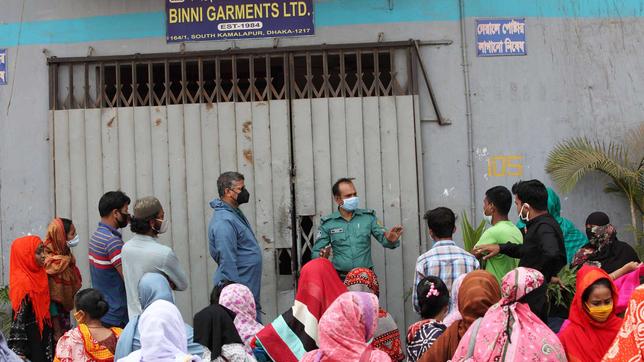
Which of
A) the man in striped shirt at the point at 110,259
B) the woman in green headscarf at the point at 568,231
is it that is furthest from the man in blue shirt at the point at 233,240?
the woman in green headscarf at the point at 568,231

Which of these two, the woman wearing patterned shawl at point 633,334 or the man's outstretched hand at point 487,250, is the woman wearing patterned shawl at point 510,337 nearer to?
the woman wearing patterned shawl at point 633,334

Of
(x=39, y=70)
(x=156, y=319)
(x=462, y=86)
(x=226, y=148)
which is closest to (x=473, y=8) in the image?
(x=462, y=86)

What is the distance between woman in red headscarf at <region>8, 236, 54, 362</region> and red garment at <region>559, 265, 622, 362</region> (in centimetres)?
384

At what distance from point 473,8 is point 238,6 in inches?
76.2

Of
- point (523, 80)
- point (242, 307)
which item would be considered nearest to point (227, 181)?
point (242, 307)

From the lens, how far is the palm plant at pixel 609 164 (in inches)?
293

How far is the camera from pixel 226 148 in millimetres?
7805

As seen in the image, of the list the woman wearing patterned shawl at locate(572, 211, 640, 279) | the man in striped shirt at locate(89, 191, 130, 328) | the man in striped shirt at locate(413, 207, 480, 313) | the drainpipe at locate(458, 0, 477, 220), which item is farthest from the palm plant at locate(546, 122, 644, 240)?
the man in striped shirt at locate(89, 191, 130, 328)

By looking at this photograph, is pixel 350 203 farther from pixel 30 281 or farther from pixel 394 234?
pixel 30 281

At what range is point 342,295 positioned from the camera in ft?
14.8

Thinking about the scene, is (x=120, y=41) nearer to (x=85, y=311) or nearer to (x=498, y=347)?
(x=85, y=311)

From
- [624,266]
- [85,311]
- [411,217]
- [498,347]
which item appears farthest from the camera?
[411,217]

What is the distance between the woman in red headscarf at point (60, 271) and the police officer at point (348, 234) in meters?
1.84

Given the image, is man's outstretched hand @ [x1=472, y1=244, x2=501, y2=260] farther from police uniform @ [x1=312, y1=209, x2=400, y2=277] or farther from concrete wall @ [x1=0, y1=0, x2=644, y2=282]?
concrete wall @ [x1=0, y1=0, x2=644, y2=282]
